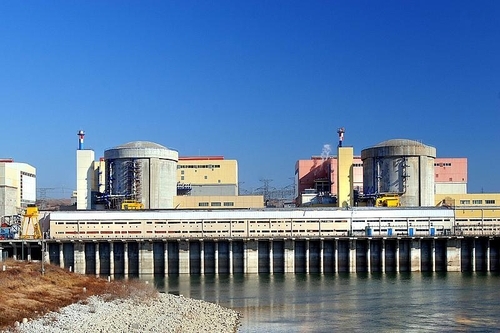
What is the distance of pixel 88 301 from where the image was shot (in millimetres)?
42344

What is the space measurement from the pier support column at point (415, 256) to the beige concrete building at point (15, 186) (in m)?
56.5

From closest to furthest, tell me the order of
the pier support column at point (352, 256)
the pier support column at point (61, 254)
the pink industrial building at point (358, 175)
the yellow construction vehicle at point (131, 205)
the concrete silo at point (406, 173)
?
the pier support column at point (352, 256), the pier support column at point (61, 254), the yellow construction vehicle at point (131, 205), the concrete silo at point (406, 173), the pink industrial building at point (358, 175)

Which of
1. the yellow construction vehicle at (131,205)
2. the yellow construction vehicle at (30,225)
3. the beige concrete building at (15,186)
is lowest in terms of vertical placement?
the yellow construction vehicle at (30,225)

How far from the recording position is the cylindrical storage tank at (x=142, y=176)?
102 m

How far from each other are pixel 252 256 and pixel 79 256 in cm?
1722

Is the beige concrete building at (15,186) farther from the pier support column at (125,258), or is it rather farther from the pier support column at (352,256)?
the pier support column at (352,256)

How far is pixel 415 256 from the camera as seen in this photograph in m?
79.7

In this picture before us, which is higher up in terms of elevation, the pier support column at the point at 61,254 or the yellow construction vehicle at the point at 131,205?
the yellow construction vehicle at the point at 131,205

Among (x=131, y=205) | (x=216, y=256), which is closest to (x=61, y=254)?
(x=216, y=256)

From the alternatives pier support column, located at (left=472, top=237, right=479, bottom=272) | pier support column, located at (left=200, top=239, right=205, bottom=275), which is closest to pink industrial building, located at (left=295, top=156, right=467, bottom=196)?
pier support column, located at (left=472, top=237, right=479, bottom=272)

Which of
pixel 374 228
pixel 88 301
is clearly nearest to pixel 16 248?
pixel 374 228

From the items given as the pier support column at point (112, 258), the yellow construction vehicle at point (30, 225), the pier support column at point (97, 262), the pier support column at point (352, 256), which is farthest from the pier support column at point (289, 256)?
the yellow construction vehicle at point (30, 225)

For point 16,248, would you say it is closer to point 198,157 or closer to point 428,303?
point 198,157

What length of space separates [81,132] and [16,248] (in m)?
32.4
